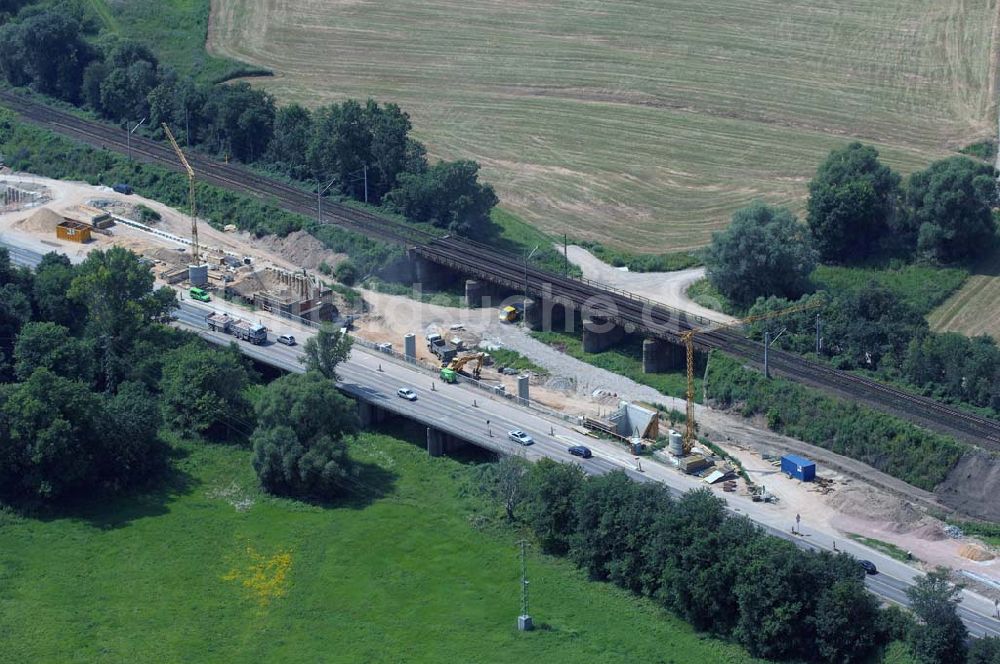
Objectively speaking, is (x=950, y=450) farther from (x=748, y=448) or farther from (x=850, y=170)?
(x=850, y=170)

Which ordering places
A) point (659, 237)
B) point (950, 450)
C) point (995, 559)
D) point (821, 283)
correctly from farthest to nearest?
point (659, 237) < point (821, 283) < point (950, 450) < point (995, 559)

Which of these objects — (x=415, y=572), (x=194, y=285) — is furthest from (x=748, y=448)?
(x=194, y=285)

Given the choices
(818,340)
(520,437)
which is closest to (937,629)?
(520,437)

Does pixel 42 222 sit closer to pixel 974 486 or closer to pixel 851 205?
pixel 851 205

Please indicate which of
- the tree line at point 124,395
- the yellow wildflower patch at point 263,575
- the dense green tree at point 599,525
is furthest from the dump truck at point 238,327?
the dense green tree at point 599,525

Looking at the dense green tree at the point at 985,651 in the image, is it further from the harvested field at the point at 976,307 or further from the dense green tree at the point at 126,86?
the dense green tree at the point at 126,86

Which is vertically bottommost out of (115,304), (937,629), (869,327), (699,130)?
(937,629)

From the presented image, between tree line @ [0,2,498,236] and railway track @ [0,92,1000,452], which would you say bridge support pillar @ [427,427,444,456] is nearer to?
railway track @ [0,92,1000,452]
